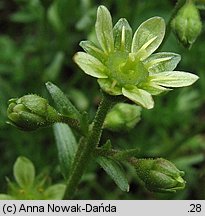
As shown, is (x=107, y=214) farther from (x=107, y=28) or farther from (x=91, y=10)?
(x=91, y=10)

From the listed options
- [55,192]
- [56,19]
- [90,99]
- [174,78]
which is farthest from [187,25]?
[56,19]

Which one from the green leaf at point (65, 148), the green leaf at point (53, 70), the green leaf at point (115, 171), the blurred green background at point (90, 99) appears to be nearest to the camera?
the green leaf at point (115, 171)

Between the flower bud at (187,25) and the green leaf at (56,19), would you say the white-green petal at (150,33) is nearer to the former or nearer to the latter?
the flower bud at (187,25)

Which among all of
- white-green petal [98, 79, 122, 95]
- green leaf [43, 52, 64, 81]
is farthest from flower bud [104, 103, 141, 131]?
green leaf [43, 52, 64, 81]

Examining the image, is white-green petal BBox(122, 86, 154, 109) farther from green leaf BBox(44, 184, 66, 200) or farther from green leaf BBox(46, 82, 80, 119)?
green leaf BBox(44, 184, 66, 200)

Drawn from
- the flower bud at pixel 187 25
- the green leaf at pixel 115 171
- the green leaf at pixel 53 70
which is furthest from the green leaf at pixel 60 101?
the green leaf at pixel 53 70

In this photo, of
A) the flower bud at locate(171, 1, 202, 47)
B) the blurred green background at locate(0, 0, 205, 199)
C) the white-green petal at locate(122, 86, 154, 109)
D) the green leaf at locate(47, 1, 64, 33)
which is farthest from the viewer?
the green leaf at locate(47, 1, 64, 33)

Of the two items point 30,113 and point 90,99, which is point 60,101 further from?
point 90,99
